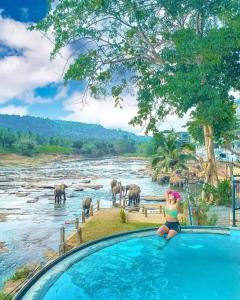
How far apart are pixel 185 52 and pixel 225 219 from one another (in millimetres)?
8925

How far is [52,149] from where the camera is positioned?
5773 inches

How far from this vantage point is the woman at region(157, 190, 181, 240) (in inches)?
607

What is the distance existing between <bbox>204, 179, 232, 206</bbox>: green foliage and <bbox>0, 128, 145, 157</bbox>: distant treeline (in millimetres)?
103305

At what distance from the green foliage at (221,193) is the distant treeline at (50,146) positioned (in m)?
103

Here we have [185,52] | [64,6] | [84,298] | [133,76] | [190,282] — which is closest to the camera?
[84,298]

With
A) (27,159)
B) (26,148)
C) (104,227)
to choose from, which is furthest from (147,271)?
(26,148)

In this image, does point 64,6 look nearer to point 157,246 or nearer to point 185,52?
point 185,52

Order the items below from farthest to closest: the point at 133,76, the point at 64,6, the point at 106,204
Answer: the point at 106,204 < the point at 133,76 < the point at 64,6

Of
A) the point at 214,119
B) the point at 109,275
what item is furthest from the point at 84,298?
the point at 214,119

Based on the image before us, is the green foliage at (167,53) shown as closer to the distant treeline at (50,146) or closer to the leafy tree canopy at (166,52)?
the leafy tree canopy at (166,52)

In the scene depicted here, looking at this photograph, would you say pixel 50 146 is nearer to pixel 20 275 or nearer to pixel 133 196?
pixel 133 196

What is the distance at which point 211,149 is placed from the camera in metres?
28.9

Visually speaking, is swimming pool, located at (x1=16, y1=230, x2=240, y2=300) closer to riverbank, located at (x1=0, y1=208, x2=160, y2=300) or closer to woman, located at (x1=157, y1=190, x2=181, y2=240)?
woman, located at (x1=157, y1=190, x2=181, y2=240)

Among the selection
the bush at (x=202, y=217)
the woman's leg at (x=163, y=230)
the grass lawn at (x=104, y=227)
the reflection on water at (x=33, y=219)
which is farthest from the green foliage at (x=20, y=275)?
the bush at (x=202, y=217)
